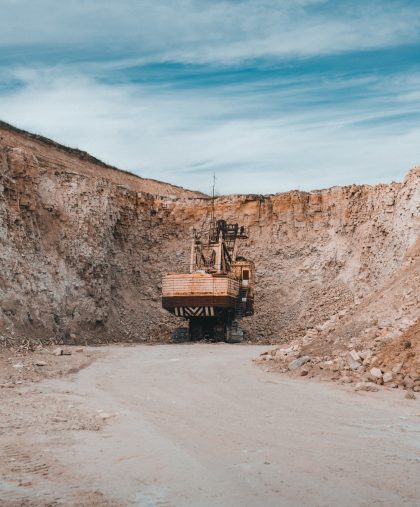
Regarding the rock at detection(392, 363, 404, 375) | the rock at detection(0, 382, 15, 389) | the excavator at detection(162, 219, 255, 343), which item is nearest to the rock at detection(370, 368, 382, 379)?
the rock at detection(392, 363, 404, 375)

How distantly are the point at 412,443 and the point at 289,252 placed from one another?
1173 inches

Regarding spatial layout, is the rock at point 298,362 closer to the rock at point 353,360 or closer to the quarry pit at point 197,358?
the quarry pit at point 197,358

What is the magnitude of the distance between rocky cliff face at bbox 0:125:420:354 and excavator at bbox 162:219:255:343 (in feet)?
9.30

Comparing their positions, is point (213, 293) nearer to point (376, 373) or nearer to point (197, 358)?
point (197, 358)

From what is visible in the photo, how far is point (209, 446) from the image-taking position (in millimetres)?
6910

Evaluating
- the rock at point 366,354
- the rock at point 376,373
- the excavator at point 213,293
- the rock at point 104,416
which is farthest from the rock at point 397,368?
the excavator at point 213,293

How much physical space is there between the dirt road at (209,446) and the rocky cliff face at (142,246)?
12.5 meters

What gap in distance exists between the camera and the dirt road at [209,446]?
536cm

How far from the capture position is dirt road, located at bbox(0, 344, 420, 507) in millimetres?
5363

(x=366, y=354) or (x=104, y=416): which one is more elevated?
(x=366, y=354)

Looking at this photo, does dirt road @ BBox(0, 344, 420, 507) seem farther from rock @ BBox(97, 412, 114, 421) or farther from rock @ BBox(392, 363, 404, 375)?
rock @ BBox(392, 363, 404, 375)

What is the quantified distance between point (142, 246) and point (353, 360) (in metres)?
25.6

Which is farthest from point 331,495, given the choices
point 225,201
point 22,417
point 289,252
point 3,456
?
point 225,201

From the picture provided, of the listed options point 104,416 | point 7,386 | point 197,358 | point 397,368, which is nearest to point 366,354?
point 397,368
